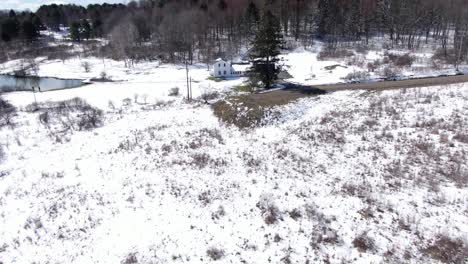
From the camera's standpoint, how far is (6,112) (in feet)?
124

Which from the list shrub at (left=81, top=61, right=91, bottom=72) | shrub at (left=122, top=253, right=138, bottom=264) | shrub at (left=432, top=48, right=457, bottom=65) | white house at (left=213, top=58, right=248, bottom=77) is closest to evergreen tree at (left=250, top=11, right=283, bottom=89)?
white house at (left=213, top=58, right=248, bottom=77)

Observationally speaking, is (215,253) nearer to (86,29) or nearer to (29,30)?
(86,29)

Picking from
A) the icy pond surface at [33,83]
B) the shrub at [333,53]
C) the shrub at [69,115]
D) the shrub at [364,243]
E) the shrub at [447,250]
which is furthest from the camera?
the shrub at [333,53]

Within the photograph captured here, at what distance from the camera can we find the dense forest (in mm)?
64875

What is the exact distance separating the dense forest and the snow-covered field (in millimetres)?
45058

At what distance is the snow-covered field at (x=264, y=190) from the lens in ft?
32.6

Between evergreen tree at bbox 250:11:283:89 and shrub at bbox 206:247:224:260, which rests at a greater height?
evergreen tree at bbox 250:11:283:89

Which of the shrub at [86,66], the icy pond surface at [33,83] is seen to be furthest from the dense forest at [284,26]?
the icy pond surface at [33,83]

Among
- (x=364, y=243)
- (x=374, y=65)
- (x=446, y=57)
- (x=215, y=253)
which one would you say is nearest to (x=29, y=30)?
(x=374, y=65)

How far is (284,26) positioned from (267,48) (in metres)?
51.0

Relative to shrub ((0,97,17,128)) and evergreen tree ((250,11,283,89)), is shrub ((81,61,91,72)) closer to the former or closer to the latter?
shrub ((0,97,17,128))

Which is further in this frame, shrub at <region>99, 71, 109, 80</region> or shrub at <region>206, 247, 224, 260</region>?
shrub at <region>99, 71, 109, 80</region>

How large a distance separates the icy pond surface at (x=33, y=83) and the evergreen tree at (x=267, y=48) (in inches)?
1586

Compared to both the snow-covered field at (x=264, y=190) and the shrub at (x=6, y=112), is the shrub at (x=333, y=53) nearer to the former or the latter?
the snow-covered field at (x=264, y=190)
